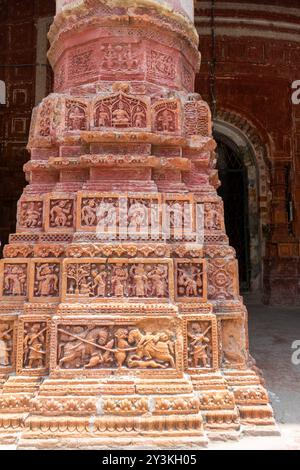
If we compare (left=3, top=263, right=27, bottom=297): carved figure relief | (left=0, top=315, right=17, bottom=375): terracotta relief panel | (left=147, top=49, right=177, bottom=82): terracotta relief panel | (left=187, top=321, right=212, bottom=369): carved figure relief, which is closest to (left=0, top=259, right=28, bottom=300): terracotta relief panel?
(left=3, top=263, right=27, bottom=297): carved figure relief

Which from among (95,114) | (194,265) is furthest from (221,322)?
(95,114)

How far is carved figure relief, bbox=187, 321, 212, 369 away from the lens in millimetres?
2266

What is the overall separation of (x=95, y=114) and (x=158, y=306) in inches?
46.2

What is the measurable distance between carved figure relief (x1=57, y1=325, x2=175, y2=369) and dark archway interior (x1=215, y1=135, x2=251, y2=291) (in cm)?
640

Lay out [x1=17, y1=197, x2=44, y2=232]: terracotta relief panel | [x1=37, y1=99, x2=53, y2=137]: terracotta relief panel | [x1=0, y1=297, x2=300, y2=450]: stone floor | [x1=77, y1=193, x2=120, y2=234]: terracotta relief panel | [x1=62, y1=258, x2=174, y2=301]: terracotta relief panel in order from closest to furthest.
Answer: [x1=0, y1=297, x2=300, y2=450]: stone floor
[x1=62, y1=258, x2=174, y2=301]: terracotta relief panel
[x1=77, y1=193, x2=120, y2=234]: terracotta relief panel
[x1=17, y1=197, x2=44, y2=232]: terracotta relief panel
[x1=37, y1=99, x2=53, y2=137]: terracotta relief panel

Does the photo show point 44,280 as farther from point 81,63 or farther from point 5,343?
point 81,63

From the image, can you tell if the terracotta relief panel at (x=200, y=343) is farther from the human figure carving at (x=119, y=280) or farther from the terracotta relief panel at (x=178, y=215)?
the terracotta relief panel at (x=178, y=215)

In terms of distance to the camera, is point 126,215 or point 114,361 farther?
point 126,215

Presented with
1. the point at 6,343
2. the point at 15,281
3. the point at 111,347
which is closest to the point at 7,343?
the point at 6,343

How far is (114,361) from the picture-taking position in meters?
2.21

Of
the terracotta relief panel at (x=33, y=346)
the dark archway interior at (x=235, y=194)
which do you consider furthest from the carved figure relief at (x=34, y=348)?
the dark archway interior at (x=235, y=194)

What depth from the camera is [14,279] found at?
2.40 metres

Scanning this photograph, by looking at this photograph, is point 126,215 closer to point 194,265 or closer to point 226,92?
point 194,265

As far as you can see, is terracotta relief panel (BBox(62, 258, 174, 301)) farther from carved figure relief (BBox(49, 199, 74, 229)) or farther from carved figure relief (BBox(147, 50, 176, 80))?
carved figure relief (BBox(147, 50, 176, 80))
